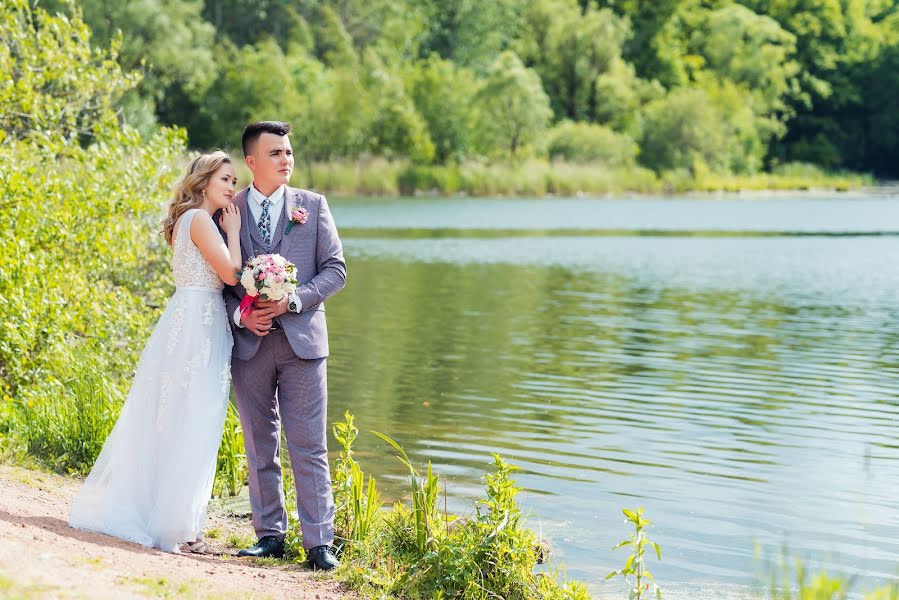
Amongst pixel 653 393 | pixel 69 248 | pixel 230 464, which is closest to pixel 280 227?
pixel 230 464

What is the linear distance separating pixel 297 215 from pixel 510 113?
2272 inches

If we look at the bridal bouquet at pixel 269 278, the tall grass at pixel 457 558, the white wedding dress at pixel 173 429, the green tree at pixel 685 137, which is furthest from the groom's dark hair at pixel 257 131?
the green tree at pixel 685 137

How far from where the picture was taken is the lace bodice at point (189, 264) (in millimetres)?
5801

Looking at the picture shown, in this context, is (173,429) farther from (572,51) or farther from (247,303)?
(572,51)

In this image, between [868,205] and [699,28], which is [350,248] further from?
[699,28]

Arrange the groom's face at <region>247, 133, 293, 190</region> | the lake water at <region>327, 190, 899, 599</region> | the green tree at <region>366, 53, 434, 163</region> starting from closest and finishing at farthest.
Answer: the groom's face at <region>247, 133, 293, 190</region>, the lake water at <region>327, 190, 899, 599</region>, the green tree at <region>366, 53, 434, 163</region>

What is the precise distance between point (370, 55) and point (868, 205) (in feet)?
88.3

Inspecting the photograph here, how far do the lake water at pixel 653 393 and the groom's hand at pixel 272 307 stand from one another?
2.36 metres

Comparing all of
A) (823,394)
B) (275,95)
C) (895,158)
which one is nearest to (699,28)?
(895,158)

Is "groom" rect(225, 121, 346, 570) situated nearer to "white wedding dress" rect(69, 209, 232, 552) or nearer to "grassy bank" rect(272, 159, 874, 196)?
"white wedding dress" rect(69, 209, 232, 552)

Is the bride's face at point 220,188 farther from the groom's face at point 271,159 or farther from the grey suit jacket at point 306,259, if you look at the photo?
the groom's face at point 271,159

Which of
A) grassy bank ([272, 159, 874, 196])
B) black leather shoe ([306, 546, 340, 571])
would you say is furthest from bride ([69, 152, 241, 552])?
grassy bank ([272, 159, 874, 196])

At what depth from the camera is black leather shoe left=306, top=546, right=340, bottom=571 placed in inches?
222

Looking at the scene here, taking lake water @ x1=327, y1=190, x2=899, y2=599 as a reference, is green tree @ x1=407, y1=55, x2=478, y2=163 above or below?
above
